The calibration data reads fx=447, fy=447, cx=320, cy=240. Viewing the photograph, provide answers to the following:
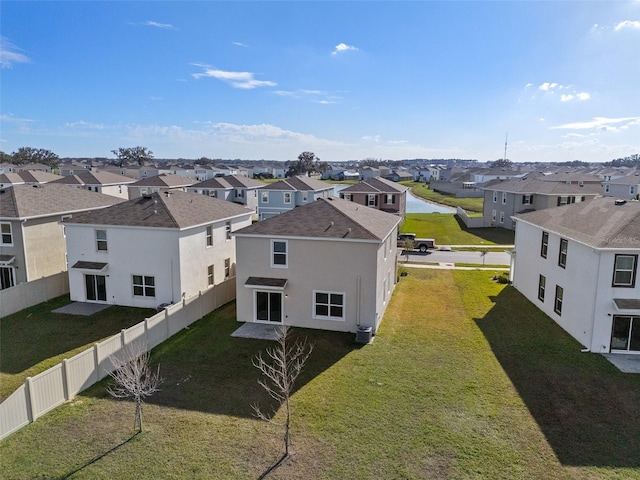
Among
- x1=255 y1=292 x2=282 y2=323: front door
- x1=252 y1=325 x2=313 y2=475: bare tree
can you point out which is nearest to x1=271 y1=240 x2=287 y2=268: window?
x1=255 y1=292 x2=282 y2=323: front door

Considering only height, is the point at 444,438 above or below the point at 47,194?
below

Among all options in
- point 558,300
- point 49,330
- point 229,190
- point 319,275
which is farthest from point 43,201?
point 229,190

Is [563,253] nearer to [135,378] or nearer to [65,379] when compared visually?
[135,378]

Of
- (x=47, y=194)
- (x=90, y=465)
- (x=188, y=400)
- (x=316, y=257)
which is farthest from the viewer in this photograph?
(x=47, y=194)

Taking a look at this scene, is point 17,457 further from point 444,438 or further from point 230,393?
point 444,438

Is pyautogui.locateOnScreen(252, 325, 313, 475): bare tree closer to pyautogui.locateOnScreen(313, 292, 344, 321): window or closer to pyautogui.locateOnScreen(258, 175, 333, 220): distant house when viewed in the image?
pyautogui.locateOnScreen(313, 292, 344, 321): window

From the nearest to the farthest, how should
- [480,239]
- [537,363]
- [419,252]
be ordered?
1. [537,363]
2. [419,252]
3. [480,239]

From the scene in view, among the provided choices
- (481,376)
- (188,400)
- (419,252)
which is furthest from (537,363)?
(419,252)
